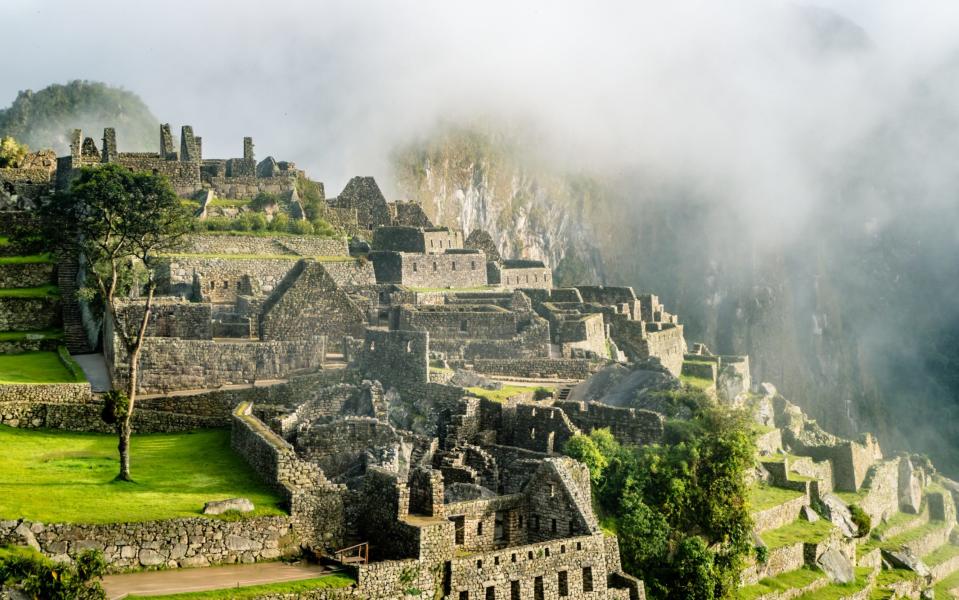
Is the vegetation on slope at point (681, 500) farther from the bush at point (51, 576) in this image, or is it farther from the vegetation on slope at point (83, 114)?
the vegetation on slope at point (83, 114)

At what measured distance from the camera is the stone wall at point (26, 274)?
49.0m

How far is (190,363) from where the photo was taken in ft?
125

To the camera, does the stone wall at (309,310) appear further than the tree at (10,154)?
No

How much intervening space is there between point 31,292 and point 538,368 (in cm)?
1983

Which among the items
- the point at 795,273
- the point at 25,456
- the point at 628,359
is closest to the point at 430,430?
the point at 25,456

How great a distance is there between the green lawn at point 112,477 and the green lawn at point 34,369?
→ 431 centimetres

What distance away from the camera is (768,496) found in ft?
148

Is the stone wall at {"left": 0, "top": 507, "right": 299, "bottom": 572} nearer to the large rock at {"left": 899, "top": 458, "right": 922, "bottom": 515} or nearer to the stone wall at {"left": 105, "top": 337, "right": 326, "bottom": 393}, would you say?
the stone wall at {"left": 105, "top": 337, "right": 326, "bottom": 393}

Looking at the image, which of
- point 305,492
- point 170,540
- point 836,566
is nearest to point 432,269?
point 836,566

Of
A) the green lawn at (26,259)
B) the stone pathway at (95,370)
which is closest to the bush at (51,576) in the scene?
the stone pathway at (95,370)

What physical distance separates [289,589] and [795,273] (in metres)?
159

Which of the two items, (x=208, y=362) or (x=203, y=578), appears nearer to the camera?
(x=203, y=578)

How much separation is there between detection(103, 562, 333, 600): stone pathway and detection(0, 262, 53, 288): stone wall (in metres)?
28.1

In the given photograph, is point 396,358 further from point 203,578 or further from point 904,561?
point 904,561
